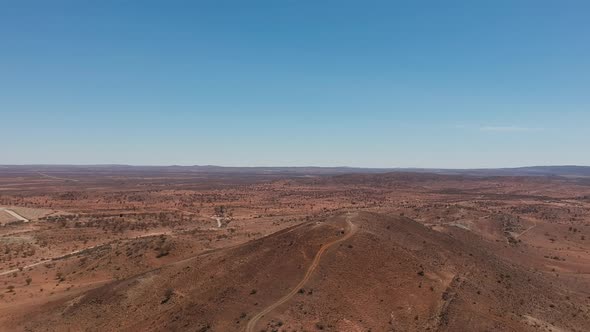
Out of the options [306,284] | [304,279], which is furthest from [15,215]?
[306,284]

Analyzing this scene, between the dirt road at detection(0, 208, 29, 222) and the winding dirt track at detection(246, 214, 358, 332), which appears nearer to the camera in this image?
the winding dirt track at detection(246, 214, 358, 332)

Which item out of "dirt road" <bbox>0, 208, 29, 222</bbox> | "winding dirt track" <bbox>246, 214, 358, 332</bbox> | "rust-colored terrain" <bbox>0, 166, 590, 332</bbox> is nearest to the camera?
"winding dirt track" <bbox>246, 214, 358, 332</bbox>

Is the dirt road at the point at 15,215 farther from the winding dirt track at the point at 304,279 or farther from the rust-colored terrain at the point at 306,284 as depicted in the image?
the winding dirt track at the point at 304,279

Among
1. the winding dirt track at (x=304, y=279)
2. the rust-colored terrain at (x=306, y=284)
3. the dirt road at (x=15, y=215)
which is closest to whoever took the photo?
the winding dirt track at (x=304, y=279)

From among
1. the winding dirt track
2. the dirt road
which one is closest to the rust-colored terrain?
the winding dirt track

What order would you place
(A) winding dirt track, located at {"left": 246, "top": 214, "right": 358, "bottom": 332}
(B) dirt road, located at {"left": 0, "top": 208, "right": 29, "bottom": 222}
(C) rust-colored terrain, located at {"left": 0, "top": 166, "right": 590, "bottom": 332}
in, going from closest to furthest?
(A) winding dirt track, located at {"left": 246, "top": 214, "right": 358, "bottom": 332} → (C) rust-colored terrain, located at {"left": 0, "top": 166, "right": 590, "bottom": 332} → (B) dirt road, located at {"left": 0, "top": 208, "right": 29, "bottom": 222}

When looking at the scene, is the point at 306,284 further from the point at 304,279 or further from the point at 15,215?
the point at 15,215

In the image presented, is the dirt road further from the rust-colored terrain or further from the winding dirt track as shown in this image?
the winding dirt track

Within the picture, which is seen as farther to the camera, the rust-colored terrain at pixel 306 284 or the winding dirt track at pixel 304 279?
the rust-colored terrain at pixel 306 284

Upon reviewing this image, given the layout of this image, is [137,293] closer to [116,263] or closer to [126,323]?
[126,323]

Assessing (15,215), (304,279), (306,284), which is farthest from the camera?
(15,215)

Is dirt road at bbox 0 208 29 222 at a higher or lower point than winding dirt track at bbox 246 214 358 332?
lower

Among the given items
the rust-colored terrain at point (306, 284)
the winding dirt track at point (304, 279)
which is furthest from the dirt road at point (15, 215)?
the winding dirt track at point (304, 279)
